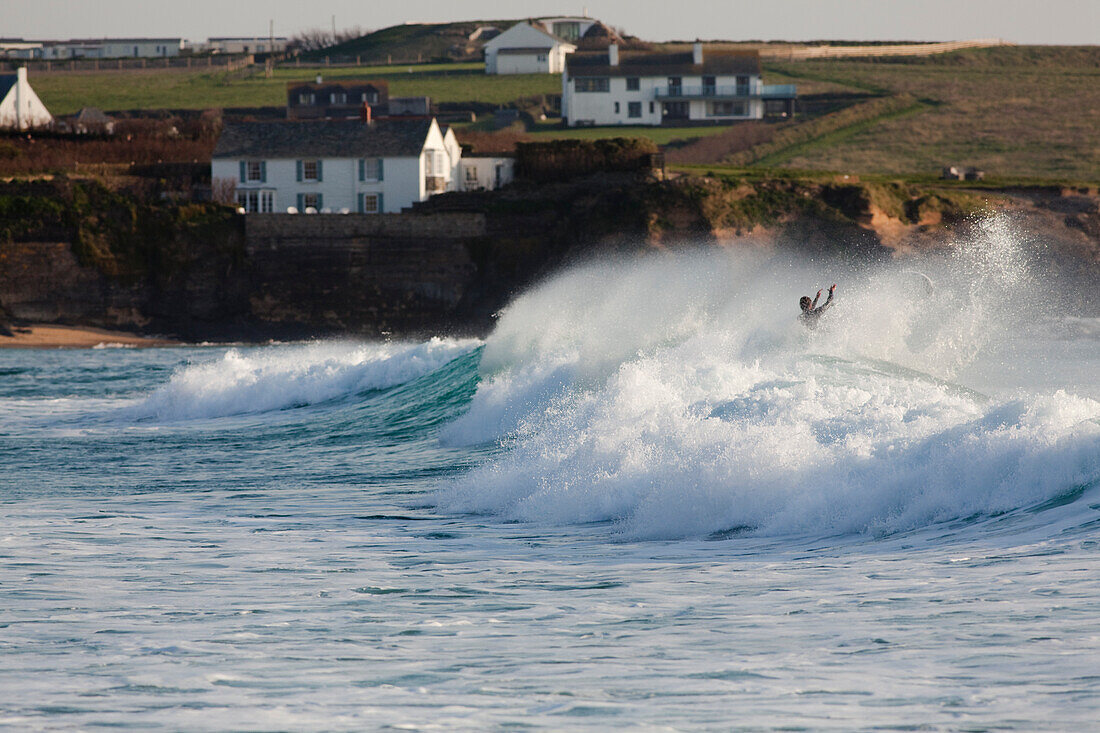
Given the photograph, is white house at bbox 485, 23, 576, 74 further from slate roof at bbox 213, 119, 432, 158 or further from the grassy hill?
slate roof at bbox 213, 119, 432, 158

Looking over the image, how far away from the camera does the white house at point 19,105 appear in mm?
82938

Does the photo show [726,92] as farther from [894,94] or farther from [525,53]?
[525,53]

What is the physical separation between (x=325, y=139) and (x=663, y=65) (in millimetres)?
38595

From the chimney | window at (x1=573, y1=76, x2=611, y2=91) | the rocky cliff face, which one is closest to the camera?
the rocky cliff face

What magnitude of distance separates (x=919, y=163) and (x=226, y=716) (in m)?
78.6

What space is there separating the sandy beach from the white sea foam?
3414 centimetres

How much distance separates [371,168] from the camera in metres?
64.5

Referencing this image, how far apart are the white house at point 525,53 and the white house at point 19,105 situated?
41.7m

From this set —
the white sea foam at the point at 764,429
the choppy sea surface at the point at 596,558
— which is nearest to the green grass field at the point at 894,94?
the white sea foam at the point at 764,429

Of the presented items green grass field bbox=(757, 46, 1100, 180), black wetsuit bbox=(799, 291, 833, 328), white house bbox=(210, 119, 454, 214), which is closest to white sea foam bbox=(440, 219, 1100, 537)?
black wetsuit bbox=(799, 291, 833, 328)

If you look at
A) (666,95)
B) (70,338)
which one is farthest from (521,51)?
(70,338)

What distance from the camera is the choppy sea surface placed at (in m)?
7.73

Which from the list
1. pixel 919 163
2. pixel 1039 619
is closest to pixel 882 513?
pixel 1039 619

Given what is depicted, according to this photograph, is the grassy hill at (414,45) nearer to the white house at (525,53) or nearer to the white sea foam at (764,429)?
the white house at (525,53)
